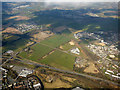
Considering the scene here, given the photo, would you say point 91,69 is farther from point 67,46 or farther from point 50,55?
point 67,46

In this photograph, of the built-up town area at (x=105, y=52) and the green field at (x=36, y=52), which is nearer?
the built-up town area at (x=105, y=52)


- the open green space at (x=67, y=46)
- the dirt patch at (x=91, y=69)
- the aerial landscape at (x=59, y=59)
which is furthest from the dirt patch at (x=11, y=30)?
the dirt patch at (x=91, y=69)

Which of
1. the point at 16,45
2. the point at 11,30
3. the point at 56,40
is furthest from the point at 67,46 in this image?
the point at 11,30

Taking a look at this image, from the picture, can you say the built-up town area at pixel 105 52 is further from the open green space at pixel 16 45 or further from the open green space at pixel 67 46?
the open green space at pixel 16 45

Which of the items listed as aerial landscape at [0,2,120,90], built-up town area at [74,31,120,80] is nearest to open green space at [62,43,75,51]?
aerial landscape at [0,2,120,90]

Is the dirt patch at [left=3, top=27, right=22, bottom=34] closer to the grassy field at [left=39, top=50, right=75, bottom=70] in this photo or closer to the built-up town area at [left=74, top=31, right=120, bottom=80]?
the grassy field at [left=39, top=50, right=75, bottom=70]
